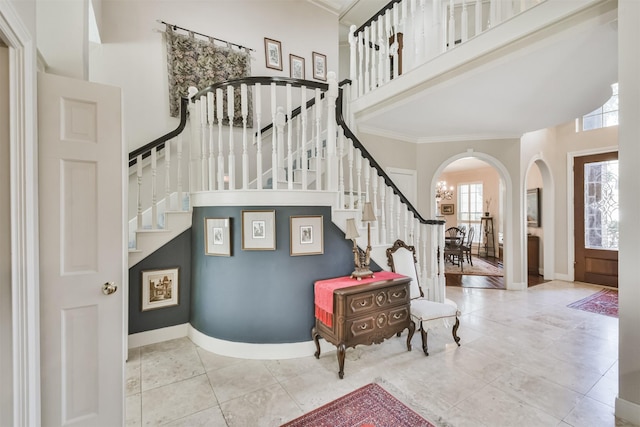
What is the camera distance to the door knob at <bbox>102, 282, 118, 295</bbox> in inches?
62.8

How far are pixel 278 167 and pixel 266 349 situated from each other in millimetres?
2017

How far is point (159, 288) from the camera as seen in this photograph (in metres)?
2.93

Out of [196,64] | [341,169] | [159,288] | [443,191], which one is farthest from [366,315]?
[443,191]

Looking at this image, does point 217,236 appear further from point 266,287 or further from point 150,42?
point 150,42

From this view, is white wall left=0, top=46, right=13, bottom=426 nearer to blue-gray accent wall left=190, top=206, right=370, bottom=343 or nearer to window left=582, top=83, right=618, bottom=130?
blue-gray accent wall left=190, top=206, right=370, bottom=343

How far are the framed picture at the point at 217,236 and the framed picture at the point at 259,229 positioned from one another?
0.19 metres

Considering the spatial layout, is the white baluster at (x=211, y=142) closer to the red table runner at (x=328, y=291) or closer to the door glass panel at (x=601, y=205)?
the red table runner at (x=328, y=291)

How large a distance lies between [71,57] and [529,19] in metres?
3.42

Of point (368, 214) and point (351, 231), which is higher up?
point (368, 214)

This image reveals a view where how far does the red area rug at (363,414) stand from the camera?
179 cm

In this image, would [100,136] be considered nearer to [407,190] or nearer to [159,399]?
[159,399]

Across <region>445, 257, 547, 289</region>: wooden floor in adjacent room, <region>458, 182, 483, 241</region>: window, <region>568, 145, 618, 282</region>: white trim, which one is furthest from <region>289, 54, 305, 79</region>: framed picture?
<region>458, 182, 483, 241</region>: window

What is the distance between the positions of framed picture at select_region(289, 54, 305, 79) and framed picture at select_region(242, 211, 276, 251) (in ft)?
10.2

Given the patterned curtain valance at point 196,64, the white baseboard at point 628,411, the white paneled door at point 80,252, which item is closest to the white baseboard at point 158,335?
the white paneled door at point 80,252
